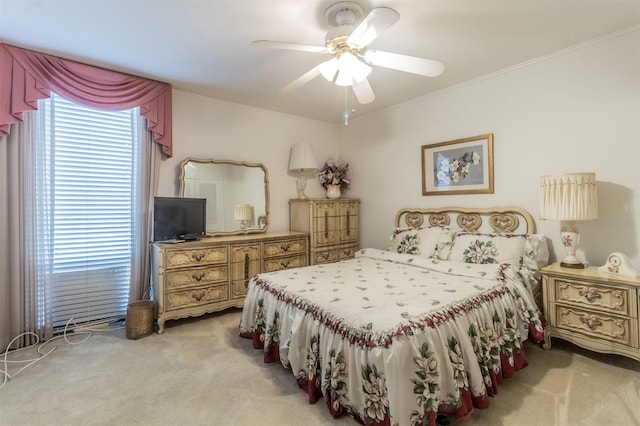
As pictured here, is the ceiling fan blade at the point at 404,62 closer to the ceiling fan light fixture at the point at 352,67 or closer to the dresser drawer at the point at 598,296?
the ceiling fan light fixture at the point at 352,67

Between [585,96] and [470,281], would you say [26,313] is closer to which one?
[470,281]

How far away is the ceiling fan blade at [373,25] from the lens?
149 cm

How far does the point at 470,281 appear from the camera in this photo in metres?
2.14

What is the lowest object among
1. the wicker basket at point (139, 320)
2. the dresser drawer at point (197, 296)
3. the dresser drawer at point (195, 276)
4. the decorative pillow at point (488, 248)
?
the wicker basket at point (139, 320)

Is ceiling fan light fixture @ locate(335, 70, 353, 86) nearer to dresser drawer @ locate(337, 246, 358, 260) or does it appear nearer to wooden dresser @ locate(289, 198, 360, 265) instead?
wooden dresser @ locate(289, 198, 360, 265)

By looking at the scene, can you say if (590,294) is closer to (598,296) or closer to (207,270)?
(598,296)

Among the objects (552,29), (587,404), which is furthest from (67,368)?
(552,29)

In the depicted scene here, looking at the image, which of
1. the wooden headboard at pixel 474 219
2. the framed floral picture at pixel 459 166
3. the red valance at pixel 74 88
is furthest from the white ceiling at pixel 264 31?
the wooden headboard at pixel 474 219

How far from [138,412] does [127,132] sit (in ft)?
8.39

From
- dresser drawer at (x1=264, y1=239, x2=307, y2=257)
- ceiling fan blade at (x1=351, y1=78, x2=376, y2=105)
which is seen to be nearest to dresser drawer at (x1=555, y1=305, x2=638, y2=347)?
ceiling fan blade at (x1=351, y1=78, x2=376, y2=105)

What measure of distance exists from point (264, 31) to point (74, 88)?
1.80m

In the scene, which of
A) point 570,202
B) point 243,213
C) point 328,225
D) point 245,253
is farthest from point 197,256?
point 570,202

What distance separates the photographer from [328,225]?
3918mm

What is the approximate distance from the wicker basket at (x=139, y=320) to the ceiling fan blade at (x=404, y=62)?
280 cm
